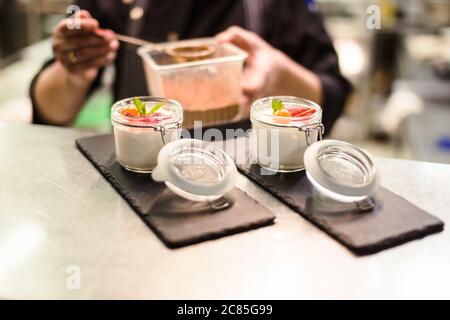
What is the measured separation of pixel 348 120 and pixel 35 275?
323 cm

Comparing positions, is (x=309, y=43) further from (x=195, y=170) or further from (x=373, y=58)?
(x=373, y=58)

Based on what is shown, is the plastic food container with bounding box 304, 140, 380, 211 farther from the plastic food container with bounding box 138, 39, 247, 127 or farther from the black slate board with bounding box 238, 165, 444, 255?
the plastic food container with bounding box 138, 39, 247, 127

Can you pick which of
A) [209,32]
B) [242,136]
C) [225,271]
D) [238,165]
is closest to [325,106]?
[209,32]

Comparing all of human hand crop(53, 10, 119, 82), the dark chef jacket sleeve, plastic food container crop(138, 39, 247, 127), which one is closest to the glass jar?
plastic food container crop(138, 39, 247, 127)

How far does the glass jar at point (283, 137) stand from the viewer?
100 centimetres

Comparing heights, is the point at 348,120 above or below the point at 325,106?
below

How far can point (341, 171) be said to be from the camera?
0.94 metres

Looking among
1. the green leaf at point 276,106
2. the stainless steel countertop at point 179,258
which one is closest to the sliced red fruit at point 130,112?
the stainless steel countertop at point 179,258

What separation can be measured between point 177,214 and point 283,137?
0.83ft

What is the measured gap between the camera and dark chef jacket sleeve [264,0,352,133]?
6.00 ft

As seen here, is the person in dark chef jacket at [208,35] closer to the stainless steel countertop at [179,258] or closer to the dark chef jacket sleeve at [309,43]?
the dark chef jacket sleeve at [309,43]

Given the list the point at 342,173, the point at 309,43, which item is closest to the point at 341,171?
the point at 342,173

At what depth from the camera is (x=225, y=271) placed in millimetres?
748

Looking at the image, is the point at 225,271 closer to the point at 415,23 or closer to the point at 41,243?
the point at 41,243
